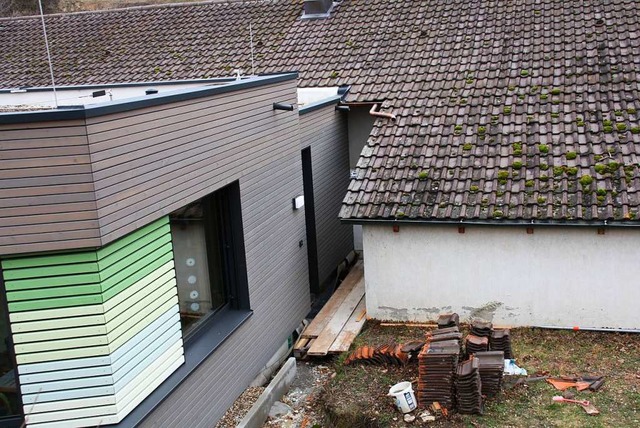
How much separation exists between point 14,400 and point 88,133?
2.56 meters

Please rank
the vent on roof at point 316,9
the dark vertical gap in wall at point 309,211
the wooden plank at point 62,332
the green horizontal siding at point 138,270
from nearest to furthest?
1. the wooden plank at point 62,332
2. the green horizontal siding at point 138,270
3. the dark vertical gap in wall at point 309,211
4. the vent on roof at point 316,9

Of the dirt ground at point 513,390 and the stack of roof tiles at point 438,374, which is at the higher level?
the stack of roof tiles at point 438,374

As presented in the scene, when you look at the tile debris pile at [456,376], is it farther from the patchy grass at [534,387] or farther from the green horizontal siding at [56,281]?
the green horizontal siding at [56,281]

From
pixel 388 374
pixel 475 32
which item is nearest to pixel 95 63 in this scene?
pixel 475 32

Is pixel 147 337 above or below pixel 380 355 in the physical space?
above

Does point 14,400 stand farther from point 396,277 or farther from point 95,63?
Result: point 95,63

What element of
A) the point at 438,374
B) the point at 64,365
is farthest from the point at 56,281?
the point at 438,374

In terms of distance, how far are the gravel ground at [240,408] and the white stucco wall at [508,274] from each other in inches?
108

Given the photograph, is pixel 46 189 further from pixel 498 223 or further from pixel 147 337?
pixel 498 223

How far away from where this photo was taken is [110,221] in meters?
5.68

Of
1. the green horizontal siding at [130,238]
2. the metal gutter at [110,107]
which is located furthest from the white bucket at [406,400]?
the metal gutter at [110,107]

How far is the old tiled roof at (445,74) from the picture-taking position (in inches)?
387

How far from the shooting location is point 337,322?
1048 centimetres

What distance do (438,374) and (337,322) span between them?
10.6ft
